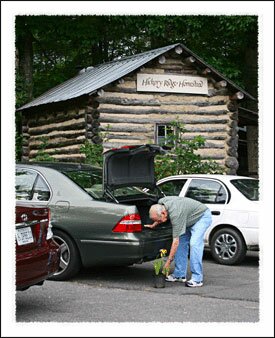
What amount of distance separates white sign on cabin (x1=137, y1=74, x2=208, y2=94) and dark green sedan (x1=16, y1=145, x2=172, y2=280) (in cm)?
977

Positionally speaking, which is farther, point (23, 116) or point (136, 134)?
point (23, 116)

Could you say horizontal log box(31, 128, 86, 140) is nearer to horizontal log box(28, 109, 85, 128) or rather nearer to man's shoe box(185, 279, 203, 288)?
horizontal log box(28, 109, 85, 128)

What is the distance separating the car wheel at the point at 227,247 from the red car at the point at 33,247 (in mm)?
4389

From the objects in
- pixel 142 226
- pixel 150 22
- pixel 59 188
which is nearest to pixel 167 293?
pixel 142 226

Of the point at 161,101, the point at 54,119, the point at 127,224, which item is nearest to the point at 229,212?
the point at 127,224

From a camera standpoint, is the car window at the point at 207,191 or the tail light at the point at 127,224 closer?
the tail light at the point at 127,224

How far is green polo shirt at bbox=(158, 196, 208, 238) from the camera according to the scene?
8.75m

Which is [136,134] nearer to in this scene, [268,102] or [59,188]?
[59,188]

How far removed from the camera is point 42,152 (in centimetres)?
2056

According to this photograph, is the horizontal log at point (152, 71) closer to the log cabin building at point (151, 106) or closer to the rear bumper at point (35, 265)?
the log cabin building at point (151, 106)

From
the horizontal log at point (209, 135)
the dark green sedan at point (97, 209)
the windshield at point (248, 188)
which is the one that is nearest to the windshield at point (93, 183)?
the dark green sedan at point (97, 209)

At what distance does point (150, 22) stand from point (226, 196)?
56.1ft

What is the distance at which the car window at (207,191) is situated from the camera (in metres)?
11.3

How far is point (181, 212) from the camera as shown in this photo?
28.9ft
